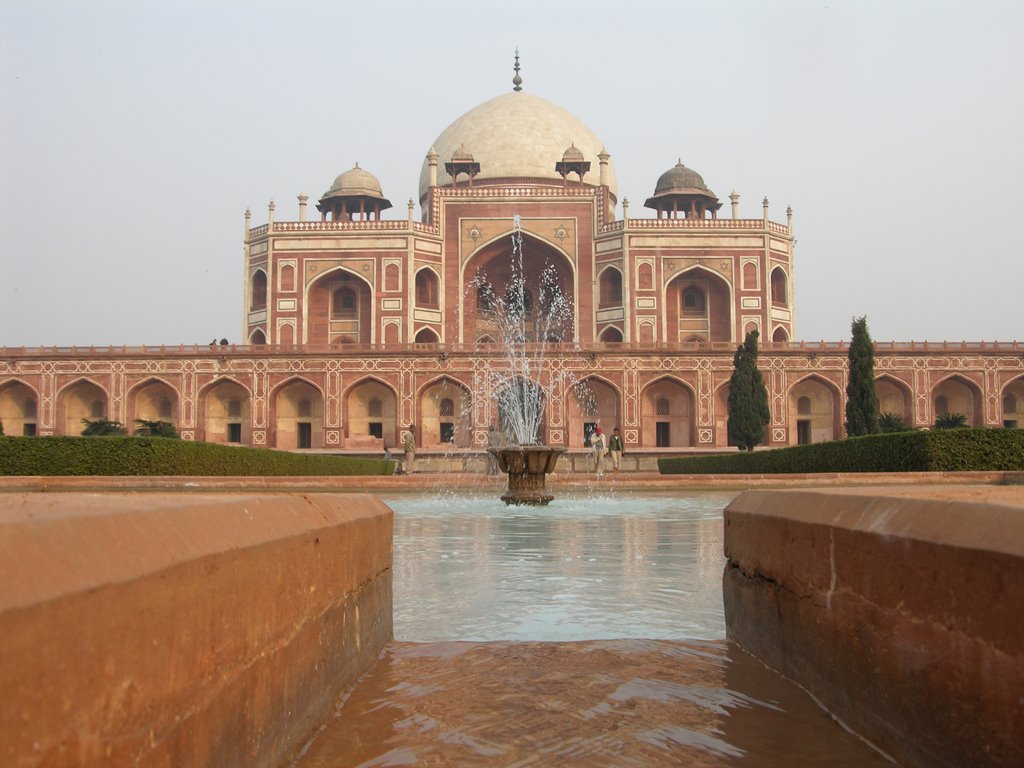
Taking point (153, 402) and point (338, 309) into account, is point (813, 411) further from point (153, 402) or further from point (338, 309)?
point (153, 402)

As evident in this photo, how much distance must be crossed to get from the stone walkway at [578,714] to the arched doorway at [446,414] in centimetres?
2355

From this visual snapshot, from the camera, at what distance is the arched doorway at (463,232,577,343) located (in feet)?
101

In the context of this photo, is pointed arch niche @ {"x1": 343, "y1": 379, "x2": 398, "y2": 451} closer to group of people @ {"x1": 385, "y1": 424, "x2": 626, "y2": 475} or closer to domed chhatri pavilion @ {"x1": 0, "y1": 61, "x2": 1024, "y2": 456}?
domed chhatri pavilion @ {"x1": 0, "y1": 61, "x2": 1024, "y2": 456}

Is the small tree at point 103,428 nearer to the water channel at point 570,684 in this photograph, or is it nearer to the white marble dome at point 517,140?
the white marble dome at point 517,140

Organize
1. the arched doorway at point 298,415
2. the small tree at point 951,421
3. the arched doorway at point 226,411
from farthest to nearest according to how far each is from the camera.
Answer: the arched doorway at point 298,415 → the arched doorway at point 226,411 → the small tree at point 951,421

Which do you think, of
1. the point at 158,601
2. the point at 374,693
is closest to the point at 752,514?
the point at 374,693

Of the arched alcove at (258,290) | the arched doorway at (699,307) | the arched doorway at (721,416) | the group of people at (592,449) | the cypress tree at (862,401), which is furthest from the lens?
the arched alcove at (258,290)

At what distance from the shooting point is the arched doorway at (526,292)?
30713 mm

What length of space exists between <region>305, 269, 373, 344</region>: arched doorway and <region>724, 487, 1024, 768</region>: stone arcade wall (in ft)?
91.2

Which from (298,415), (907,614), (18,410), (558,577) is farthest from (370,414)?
(907,614)

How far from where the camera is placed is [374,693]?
2396 millimetres

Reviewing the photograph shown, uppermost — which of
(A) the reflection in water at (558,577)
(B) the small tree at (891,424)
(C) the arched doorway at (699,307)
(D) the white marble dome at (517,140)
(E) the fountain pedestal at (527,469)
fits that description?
(D) the white marble dome at (517,140)

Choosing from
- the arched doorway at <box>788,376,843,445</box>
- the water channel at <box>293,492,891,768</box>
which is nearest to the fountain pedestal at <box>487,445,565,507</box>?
the water channel at <box>293,492,891,768</box>

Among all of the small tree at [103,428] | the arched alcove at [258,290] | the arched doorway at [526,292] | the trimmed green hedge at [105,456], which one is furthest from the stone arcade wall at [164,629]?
the arched alcove at [258,290]
